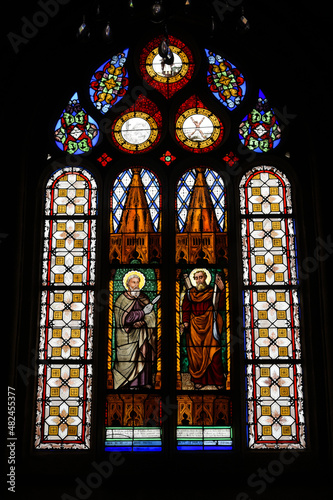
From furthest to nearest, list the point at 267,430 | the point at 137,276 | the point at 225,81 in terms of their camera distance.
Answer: the point at 225,81 < the point at 137,276 < the point at 267,430

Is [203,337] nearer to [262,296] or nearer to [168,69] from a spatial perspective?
[262,296]

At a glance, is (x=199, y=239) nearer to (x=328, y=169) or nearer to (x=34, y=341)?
(x=328, y=169)

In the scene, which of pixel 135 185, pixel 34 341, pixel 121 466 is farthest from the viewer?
pixel 135 185

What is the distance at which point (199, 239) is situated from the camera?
7496mm

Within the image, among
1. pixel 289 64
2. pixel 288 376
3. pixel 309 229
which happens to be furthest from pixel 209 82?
pixel 288 376

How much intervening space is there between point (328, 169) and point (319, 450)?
2806mm

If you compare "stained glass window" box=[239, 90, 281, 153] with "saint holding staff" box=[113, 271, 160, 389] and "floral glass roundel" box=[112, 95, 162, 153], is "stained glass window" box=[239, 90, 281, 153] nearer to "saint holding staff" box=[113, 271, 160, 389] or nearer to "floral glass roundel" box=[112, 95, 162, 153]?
"floral glass roundel" box=[112, 95, 162, 153]

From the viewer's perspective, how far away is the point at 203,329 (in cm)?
718

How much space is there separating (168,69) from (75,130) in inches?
51.5

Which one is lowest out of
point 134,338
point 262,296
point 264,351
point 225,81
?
point 264,351

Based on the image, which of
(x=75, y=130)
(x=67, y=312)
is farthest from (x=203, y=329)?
Result: (x=75, y=130)

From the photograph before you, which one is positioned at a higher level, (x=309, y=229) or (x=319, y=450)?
(x=309, y=229)

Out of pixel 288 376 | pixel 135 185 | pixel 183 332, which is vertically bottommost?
pixel 288 376

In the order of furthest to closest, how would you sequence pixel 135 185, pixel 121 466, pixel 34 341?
pixel 135 185, pixel 34 341, pixel 121 466
